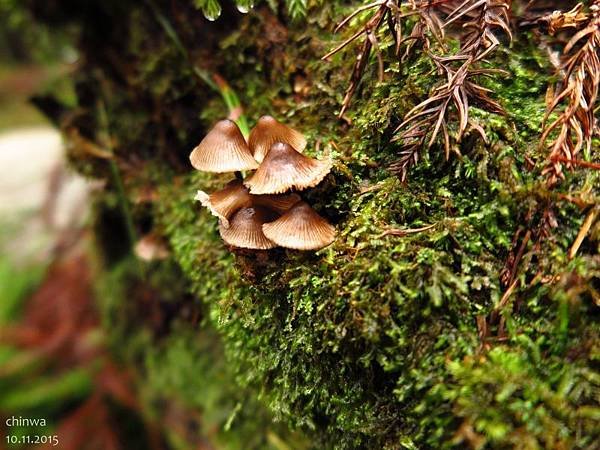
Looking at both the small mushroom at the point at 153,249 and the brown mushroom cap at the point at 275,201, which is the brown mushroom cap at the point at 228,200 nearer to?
the brown mushroom cap at the point at 275,201

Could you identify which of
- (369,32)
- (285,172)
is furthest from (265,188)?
(369,32)

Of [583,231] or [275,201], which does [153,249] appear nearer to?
[275,201]

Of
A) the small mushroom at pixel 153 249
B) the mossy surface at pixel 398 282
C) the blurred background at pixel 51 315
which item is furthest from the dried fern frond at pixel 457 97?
the blurred background at pixel 51 315

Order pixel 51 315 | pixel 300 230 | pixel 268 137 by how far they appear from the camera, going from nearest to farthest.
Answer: pixel 300 230 → pixel 268 137 → pixel 51 315

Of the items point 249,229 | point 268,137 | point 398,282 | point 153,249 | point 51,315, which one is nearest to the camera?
point 398,282

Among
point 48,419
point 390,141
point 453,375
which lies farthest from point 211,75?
point 48,419

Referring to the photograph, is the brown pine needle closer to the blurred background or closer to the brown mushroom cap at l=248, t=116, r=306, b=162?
the brown mushroom cap at l=248, t=116, r=306, b=162

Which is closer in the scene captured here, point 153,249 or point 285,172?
point 285,172
